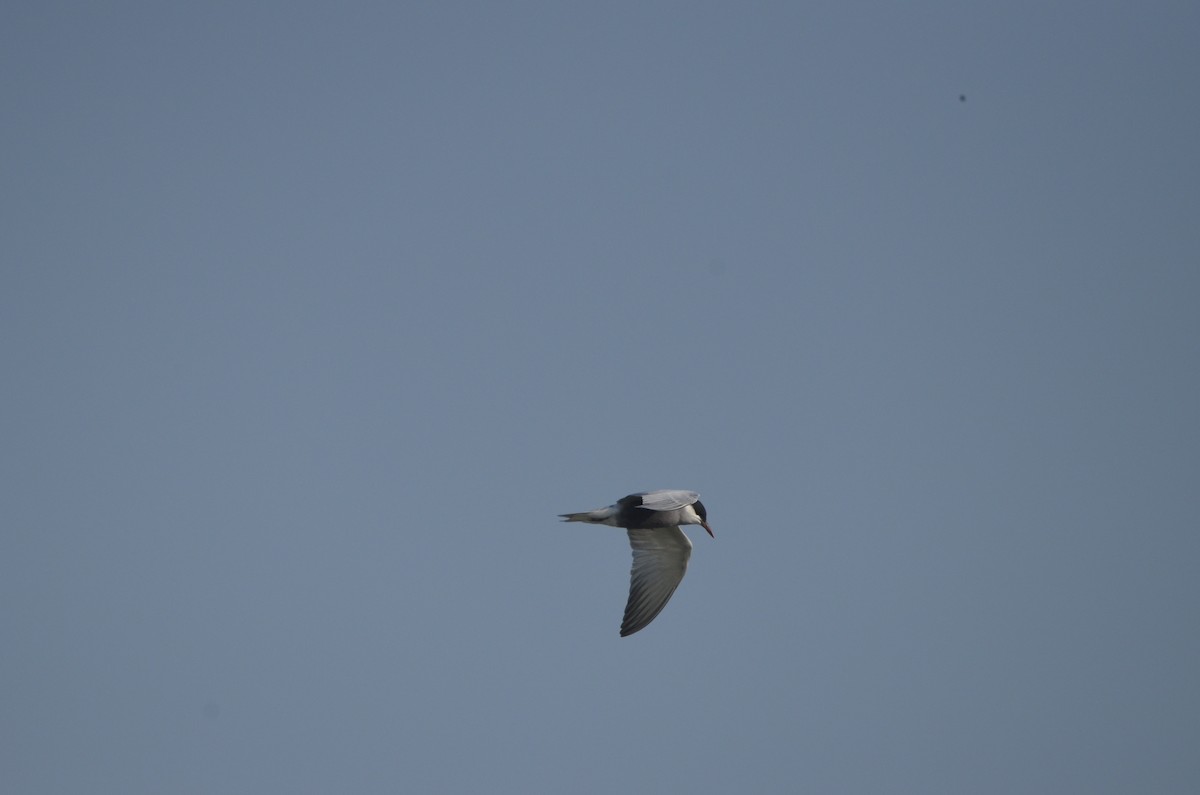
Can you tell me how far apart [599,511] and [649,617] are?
2.66 metres

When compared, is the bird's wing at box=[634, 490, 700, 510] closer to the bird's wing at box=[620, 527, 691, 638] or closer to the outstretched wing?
the outstretched wing

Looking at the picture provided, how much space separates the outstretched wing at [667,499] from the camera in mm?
23062

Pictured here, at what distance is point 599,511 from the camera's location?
79.6ft

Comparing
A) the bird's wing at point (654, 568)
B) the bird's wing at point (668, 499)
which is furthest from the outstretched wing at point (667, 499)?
the bird's wing at point (654, 568)

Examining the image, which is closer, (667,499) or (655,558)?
(667,499)

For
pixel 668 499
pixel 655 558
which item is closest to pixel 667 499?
pixel 668 499

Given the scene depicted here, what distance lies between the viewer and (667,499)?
23484 millimetres

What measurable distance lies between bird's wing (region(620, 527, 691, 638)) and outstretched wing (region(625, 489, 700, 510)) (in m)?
1.80

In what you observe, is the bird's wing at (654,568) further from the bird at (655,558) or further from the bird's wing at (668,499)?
the bird's wing at (668,499)

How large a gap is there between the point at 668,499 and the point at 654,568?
8.87ft

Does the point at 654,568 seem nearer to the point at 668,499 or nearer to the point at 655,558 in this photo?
the point at 655,558

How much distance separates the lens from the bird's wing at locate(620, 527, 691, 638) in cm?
2550

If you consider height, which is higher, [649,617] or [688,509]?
[688,509]

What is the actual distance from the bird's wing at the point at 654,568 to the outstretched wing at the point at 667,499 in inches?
71.0
